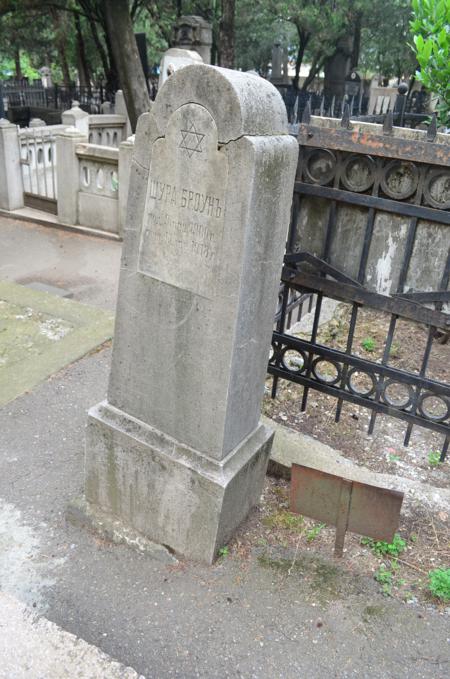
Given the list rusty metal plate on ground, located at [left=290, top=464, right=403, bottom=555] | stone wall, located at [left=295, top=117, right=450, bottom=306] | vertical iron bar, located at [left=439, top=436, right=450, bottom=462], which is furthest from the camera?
vertical iron bar, located at [left=439, top=436, right=450, bottom=462]

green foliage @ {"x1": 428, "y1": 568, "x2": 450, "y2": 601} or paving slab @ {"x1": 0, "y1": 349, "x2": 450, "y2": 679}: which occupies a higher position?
green foliage @ {"x1": 428, "y1": 568, "x2": 450, "y2": 601}

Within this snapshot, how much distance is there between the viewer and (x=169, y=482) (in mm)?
2758

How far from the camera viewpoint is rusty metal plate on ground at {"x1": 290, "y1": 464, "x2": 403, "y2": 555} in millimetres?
2551

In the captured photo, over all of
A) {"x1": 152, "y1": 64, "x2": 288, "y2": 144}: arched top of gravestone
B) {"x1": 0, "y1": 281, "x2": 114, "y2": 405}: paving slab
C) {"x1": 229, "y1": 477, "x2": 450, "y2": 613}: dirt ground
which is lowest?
{"x1": 0, "y1": 281, "x2": 114, "y2": 405}: paving slab

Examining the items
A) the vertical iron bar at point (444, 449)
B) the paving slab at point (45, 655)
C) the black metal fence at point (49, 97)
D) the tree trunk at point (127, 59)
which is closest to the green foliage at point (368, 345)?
the vertical iron bar at point (444, 449)

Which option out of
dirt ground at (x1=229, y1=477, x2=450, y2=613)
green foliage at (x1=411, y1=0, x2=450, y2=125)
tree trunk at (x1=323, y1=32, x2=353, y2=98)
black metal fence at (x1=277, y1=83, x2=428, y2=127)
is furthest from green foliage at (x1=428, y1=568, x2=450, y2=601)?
tree trunk at (x1=323, y1=32, x2=353, y2=98)

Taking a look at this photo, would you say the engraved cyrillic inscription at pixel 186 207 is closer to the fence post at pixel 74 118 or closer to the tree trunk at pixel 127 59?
the fence post at pixel 74 118

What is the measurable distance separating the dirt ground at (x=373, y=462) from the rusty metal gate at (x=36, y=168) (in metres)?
6.59

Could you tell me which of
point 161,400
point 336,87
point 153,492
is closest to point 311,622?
point 153,492

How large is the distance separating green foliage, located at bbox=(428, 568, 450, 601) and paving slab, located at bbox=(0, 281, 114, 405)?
3169mm

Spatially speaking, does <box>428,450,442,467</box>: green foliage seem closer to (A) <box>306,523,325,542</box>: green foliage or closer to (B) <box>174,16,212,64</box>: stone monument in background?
(A) <box>306,523,325,542</box>: green foliage

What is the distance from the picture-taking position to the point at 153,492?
9.31 ft

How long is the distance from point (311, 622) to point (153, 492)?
951 mm

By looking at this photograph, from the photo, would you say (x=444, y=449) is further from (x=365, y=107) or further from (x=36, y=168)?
(x=365, y=107)
